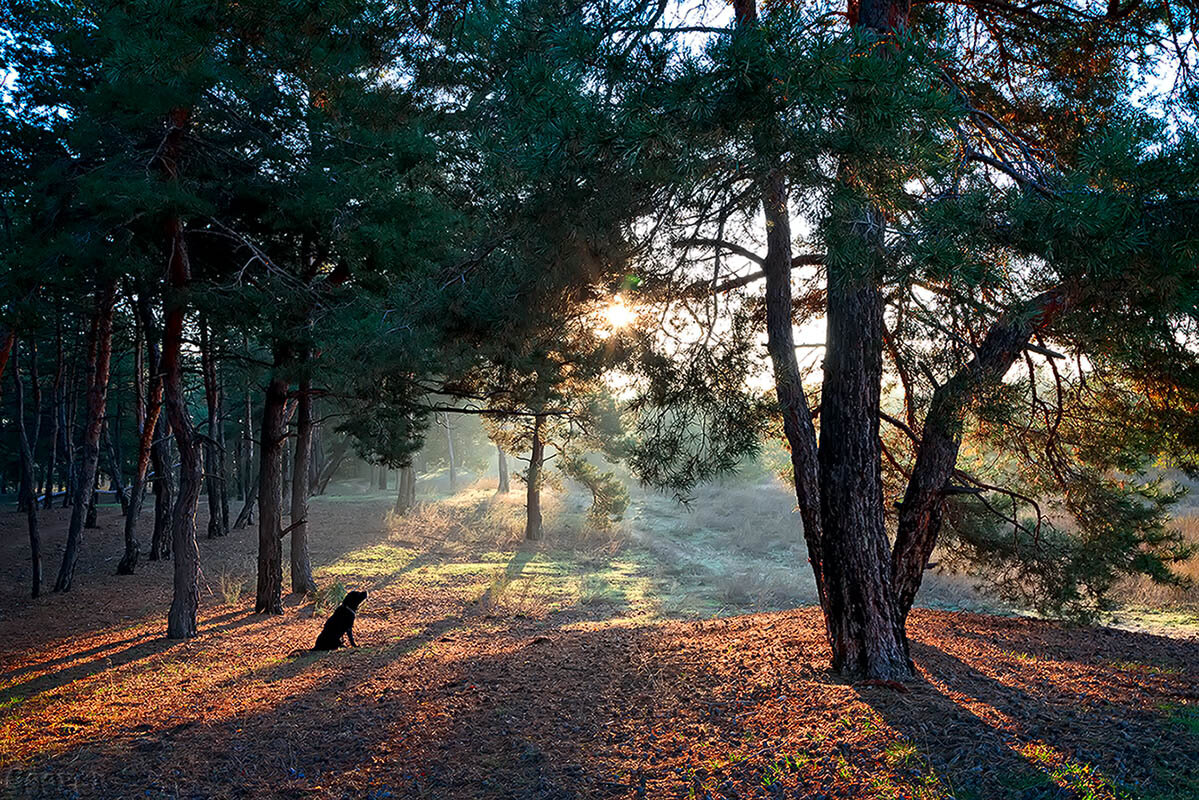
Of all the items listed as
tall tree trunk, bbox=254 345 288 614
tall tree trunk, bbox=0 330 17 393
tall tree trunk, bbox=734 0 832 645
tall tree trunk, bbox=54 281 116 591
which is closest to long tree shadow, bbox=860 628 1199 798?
tall tree trunk, bbox=734 0 832 645

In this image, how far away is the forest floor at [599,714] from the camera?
3.76 meters

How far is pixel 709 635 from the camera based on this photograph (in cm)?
741

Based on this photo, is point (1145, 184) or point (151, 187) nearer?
point (1145, 184)

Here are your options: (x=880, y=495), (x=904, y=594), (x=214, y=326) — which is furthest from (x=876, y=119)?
(x=214, y=326)

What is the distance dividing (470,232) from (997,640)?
282 inches

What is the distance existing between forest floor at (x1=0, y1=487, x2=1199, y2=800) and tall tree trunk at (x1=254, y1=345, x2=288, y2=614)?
1.29 meters

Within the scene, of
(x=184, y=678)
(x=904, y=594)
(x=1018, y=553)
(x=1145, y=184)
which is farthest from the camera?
(x=1018, y=553)

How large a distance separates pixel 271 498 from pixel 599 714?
28.0 feet

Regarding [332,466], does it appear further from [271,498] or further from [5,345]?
[5,345]

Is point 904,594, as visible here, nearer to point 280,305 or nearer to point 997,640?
point 997,640

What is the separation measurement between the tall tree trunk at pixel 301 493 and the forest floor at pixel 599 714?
269 cm

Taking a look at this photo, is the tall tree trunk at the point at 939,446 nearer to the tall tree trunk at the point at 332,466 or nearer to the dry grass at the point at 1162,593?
the dry grass at the point at 1162,593

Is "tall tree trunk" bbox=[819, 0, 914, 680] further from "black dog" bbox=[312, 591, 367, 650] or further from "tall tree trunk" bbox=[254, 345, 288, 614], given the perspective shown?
"tall tree trunk" bbox=[254, 345, 288, 614]

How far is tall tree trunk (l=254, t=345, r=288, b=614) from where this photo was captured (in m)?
11.4
